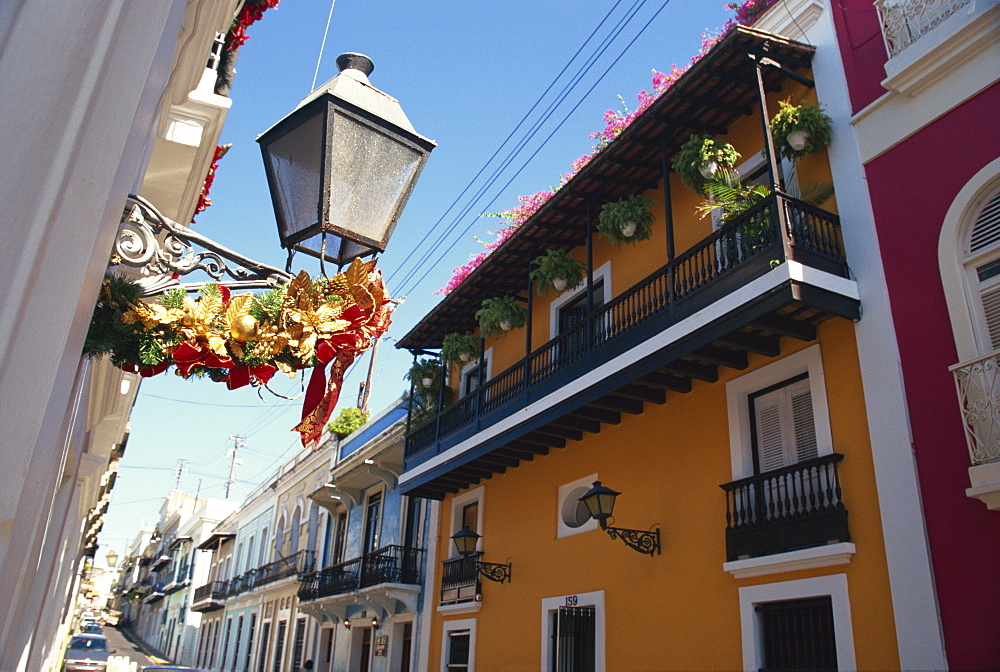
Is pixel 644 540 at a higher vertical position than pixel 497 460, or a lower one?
lower

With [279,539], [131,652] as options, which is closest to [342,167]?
[279,539]

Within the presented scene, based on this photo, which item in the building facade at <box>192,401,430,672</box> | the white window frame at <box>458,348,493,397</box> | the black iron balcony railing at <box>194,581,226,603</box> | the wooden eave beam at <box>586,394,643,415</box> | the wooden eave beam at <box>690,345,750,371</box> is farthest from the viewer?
the black iron balcony railing at <box>194,581,226,603</box>

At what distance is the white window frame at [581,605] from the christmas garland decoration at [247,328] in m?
7.76

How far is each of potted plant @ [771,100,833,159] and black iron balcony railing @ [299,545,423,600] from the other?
416 inches

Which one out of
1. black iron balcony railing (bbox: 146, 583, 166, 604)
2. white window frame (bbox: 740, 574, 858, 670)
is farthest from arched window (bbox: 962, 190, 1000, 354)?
black iron balcony railing (bbox: 146, 583, 166, 604)

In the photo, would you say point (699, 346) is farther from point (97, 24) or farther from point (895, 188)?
point (97, 24)

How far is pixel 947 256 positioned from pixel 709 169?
2.97 m

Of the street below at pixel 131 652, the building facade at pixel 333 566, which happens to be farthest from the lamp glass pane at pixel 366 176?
the street below at pixel 131 652

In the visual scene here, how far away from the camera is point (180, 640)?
42750 mm

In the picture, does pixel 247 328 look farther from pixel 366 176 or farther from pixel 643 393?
pixel 643 393

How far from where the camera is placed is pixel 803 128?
840cm

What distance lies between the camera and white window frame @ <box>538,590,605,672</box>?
31.6ft

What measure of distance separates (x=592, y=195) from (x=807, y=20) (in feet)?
11.6

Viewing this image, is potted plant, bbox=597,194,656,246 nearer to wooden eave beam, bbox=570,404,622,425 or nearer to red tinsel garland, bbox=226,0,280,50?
wooden eave beam, bbox=570,404,622,425
